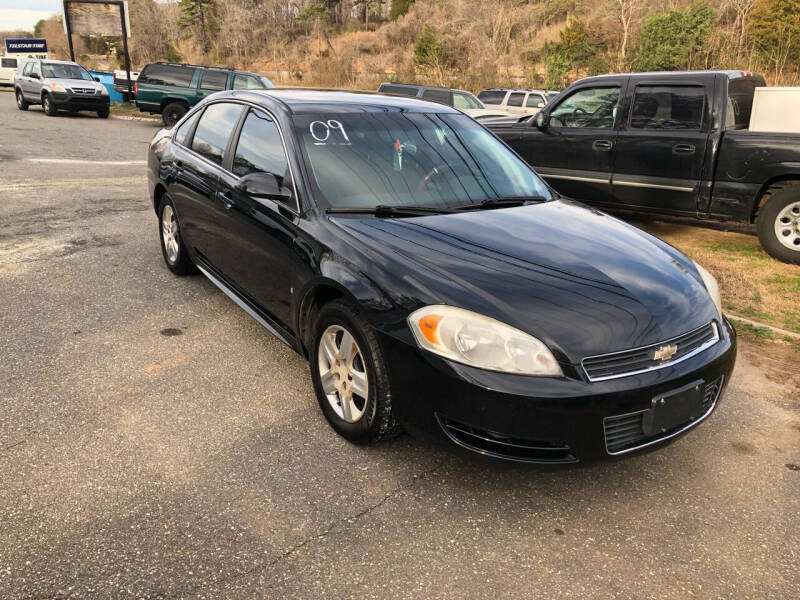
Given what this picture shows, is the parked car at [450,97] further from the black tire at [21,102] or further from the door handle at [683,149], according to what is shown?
the black tire at [21,102]

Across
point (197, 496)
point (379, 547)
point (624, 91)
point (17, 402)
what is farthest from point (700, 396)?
point (624, 91)

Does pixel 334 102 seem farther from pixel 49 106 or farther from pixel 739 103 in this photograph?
pixel 49 106

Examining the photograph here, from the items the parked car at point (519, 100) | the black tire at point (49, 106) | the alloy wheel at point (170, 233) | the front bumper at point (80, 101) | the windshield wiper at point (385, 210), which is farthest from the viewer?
the black tire at point (49, 106)

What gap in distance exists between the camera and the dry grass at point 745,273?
5273 mm

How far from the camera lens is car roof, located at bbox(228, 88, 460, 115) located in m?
4.02

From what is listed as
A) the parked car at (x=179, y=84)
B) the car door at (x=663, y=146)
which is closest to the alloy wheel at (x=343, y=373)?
the car door at (x=663, y=146)

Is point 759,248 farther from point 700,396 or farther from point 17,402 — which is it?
point 17,402

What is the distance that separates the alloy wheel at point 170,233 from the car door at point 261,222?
4.55 feet

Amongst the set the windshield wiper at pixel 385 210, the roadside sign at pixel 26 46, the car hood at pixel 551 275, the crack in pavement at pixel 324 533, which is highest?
the roadside sign at pixel 26 46

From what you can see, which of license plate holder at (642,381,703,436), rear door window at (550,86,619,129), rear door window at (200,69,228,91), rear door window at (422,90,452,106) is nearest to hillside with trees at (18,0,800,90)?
rear door window at (422,90,452,106)

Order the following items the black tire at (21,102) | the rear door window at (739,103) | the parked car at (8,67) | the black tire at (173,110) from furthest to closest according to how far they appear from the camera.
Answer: the parked car at (8,67), the black tire at (21,102), the black tire at (173,110), the rear door window at (739,103)

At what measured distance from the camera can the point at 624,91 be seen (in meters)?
7.48

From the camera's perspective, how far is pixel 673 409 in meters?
2.72

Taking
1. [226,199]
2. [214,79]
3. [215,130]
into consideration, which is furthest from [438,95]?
[226,199]
